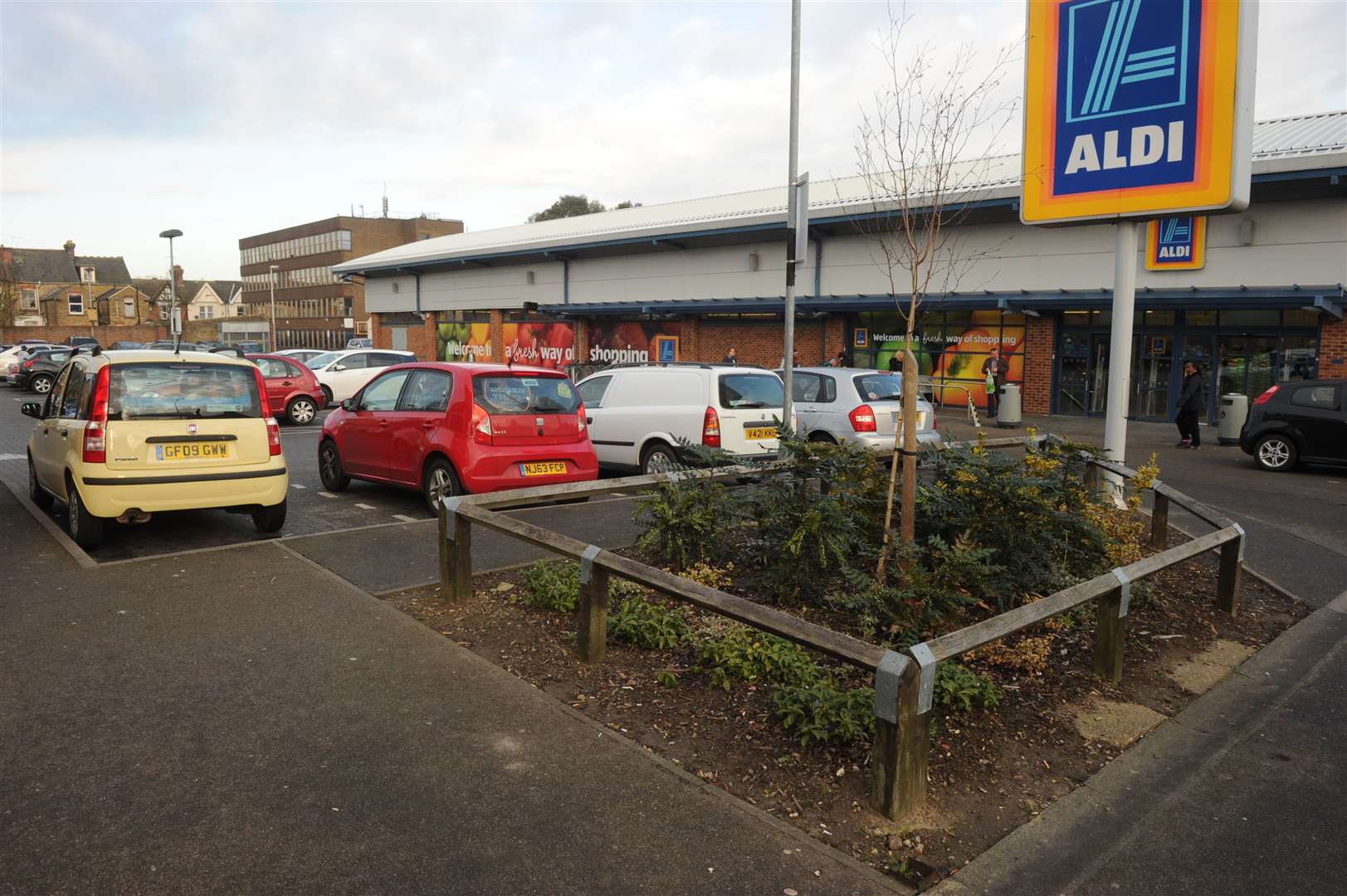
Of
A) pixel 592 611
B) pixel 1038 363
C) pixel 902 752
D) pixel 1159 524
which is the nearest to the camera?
pixel 902 752

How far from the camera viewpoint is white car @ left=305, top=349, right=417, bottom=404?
23.2 m

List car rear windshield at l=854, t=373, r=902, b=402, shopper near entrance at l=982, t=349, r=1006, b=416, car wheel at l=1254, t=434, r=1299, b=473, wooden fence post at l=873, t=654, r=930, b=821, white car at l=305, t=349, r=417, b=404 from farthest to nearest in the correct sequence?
white car at l=305, t=349, r=417, b=404 → shopper near entrance at l=982, t=349, r=1006, b=416 → car wheel at l=1254, t=434, r=1299, b=473 → car rear windshield at l=854, t=373, r=902, b=402 → wooden fence post at l=873, t=654, r=930, b=821

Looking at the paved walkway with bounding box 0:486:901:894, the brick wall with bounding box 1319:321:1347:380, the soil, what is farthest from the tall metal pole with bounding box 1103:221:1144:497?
the brick wall with bounding box 1319:321:1347:380

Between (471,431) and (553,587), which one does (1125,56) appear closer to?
(471,431)

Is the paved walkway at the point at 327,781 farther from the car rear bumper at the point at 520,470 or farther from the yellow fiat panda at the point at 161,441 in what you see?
the car rear bumper at the point at 520,470

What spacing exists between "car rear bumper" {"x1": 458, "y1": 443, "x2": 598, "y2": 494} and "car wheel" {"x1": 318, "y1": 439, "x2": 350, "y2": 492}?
107 inches

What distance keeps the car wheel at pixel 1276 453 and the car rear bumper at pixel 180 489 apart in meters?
13.9

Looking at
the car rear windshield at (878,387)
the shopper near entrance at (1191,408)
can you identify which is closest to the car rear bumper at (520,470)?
the car rear windshield at (878,387)

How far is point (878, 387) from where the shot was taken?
41.0ft

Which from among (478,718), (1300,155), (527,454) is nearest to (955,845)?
(478,718)

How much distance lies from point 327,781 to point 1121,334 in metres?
8.40

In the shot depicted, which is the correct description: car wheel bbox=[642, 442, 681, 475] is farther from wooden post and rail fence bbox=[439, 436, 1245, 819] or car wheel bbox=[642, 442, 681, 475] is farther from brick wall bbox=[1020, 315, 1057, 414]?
brick wall bbox=[1020, 315, 1057, 414]

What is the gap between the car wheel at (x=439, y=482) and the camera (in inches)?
344

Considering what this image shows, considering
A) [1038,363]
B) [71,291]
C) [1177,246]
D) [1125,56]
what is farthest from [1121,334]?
[71,291]
